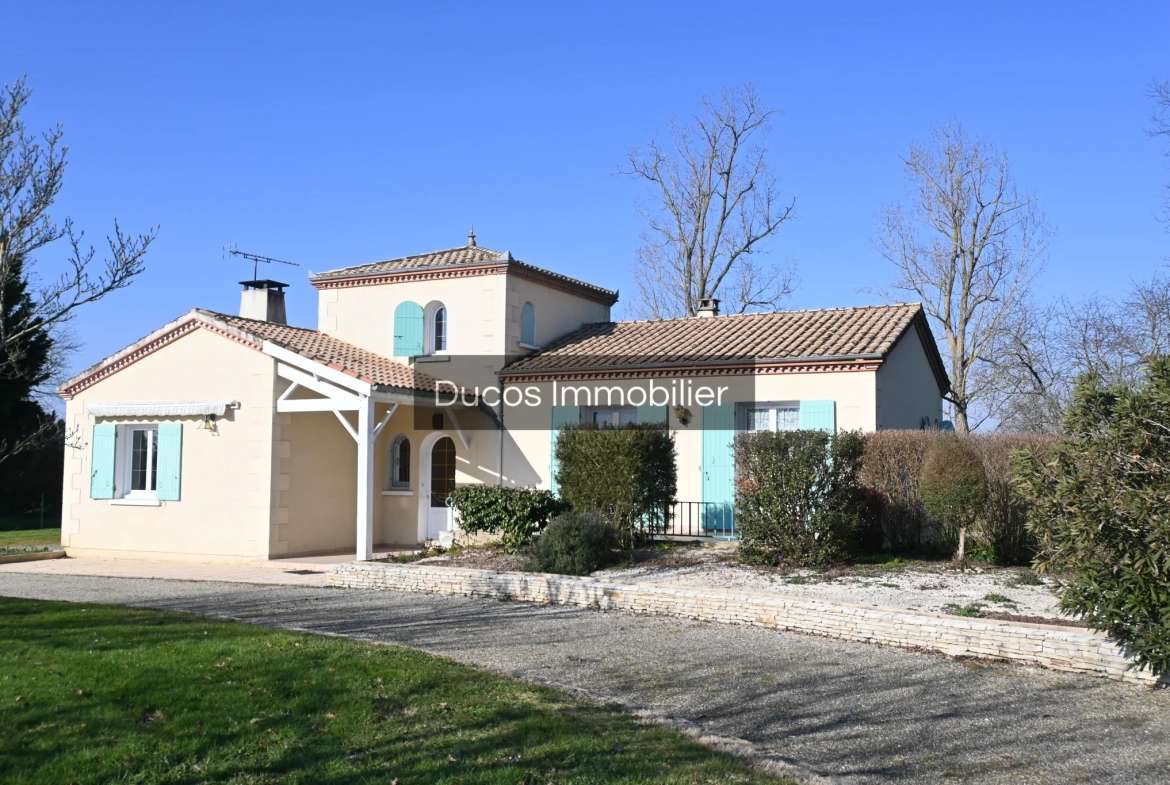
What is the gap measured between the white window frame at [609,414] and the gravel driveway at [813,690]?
6.16 meters

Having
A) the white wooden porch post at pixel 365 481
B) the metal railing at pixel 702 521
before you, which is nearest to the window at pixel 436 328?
the white wooden porch post at pixel 365 481

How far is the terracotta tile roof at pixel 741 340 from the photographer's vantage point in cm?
1595

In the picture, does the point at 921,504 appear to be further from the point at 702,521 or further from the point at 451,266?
the point at 451,266

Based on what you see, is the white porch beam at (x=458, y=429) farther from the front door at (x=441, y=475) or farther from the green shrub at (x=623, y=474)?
the green shrub at (x=623, y=474)

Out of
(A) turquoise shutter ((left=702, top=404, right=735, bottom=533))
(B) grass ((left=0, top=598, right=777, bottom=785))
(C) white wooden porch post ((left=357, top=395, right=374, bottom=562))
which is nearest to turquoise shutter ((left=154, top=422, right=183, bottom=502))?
(C) white wooden porch post ((left=357, top=395, right=374, bottom=562))

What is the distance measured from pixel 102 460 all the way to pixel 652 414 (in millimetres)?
10170

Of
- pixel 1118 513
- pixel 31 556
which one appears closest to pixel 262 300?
pixel 31 556

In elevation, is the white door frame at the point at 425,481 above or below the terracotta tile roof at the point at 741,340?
below

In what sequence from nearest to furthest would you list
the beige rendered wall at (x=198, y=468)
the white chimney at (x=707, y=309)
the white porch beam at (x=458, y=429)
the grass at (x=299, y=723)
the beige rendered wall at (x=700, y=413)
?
1. the grass at (x=299, y=723)
2. the beige rendered wall at (x=700, y=413)
3. the beige rendered wall at (x=198, y=468)
4. the white porch beam at (x=458, y=429)
5. the white chimney at (x=707, y=309)

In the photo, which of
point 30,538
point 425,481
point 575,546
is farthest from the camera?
point 30,538

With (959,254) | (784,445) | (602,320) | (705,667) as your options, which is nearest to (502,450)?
(602,320)

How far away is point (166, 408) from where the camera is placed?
55.5 feet

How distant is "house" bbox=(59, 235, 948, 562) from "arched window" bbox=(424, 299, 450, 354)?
0.11 ft

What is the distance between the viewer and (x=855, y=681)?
7688 mm
